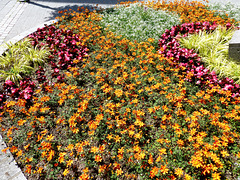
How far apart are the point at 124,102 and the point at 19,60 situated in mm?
3366

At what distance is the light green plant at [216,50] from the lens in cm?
416

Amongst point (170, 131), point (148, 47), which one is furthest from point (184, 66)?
point (170, 131)

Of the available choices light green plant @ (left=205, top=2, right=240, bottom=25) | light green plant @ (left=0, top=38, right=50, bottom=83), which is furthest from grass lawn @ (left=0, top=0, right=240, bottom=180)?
light green plant @ (left=205, top=2, right=240, bottom=25)

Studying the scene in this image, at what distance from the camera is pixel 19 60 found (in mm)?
4934

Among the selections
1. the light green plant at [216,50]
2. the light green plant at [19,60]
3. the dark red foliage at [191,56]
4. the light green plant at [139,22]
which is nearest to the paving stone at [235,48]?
the light green plant at [216,50]

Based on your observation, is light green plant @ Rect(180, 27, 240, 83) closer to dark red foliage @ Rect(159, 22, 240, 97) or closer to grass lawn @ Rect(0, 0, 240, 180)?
grass lawn @ Rect(0, 0, 240, 180)

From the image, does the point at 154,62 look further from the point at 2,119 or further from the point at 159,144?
the point at 2,119

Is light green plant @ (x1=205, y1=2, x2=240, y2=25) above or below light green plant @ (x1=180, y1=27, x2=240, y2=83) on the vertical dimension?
above

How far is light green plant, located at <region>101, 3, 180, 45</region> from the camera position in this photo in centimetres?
571

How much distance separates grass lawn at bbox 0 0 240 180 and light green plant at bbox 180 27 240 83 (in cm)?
3

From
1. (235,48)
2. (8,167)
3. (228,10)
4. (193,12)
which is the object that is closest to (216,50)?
(235,48)

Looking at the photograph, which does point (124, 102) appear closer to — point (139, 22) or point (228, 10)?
point (139, 22)

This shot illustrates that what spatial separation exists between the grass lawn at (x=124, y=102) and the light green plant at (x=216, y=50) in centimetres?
3

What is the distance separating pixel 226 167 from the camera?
8.96ft
